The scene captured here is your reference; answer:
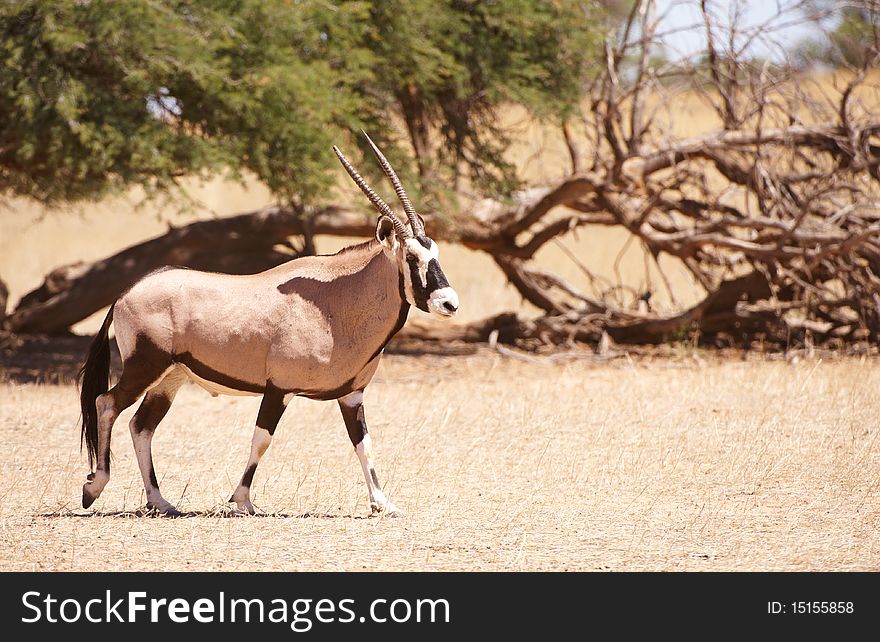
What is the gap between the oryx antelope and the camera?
20.8 feet

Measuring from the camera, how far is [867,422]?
9.07 meters

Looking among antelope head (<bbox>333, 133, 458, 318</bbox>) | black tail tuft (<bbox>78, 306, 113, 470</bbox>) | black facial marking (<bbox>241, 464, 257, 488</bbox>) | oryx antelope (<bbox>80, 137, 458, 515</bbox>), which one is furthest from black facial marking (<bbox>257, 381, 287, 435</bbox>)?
black tail tuft (<bbox>78, 306, 113, 470</bbox>)

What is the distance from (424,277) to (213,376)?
1330 mm

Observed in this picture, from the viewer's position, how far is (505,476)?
7762 mm

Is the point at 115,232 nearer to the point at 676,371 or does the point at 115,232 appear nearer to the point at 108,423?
the point at 676,371

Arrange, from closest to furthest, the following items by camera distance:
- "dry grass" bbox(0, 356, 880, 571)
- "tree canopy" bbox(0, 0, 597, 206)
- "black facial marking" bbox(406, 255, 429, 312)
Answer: "dry grass" bbox(0, 356, 880, 571), "black facial marking" bbox(406, 255, 429, 312), "tree canopy" bbox(0, 0, 597, 206)

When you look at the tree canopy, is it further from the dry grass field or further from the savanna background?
the dry grass field

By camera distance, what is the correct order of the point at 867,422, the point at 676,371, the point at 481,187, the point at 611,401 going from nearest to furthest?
the point at 867,422 → the point at 611,401 → the point at 676,371 → the point at 481,187

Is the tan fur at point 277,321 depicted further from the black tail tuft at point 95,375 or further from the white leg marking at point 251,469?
the black tail tuft at point 95,375

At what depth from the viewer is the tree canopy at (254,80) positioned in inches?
450

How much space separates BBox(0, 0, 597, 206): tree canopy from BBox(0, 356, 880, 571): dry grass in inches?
101

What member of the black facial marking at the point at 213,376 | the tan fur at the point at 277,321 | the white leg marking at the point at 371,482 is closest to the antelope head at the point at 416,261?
the tan fur at the point at 277,321

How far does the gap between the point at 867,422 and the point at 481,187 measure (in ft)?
21.8

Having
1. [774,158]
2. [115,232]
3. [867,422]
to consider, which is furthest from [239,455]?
[115,232]
